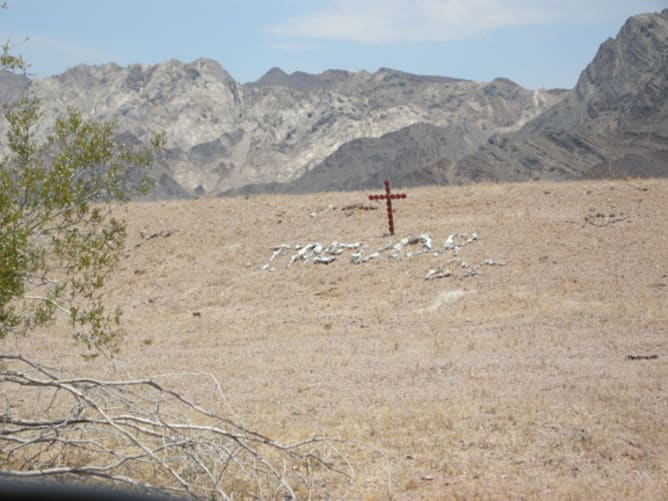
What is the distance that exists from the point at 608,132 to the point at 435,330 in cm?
9515

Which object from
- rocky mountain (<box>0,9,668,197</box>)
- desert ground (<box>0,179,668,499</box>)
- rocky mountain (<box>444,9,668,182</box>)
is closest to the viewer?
desert ground (<box>0,179,668,499</box>)

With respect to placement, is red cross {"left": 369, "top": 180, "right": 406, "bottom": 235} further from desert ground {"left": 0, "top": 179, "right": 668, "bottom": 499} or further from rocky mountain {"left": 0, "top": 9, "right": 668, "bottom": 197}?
rocky mountain {"left": 0, "top": 9, "right": 668, "bottom": 197}

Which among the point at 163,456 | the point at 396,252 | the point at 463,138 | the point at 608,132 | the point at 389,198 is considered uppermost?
the point at 463,138

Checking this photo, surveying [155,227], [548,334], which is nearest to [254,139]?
[155,227]

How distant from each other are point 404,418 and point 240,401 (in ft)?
8.68

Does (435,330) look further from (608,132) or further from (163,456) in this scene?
(608,132)

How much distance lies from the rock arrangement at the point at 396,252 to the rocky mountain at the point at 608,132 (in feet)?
175

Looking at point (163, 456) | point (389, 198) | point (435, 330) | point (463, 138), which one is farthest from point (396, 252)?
point (463, 138)

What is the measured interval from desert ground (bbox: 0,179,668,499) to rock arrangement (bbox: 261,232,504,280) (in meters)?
0.08

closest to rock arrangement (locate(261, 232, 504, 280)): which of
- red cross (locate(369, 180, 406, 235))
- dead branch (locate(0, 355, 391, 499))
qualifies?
red cross (locate(369, 180, 406, 235))

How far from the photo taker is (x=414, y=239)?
20.6 metres

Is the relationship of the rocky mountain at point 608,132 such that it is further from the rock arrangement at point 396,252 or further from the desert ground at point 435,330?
the rock arrangement at point 396,252

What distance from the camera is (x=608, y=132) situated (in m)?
100

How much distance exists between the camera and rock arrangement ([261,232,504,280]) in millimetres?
18456
